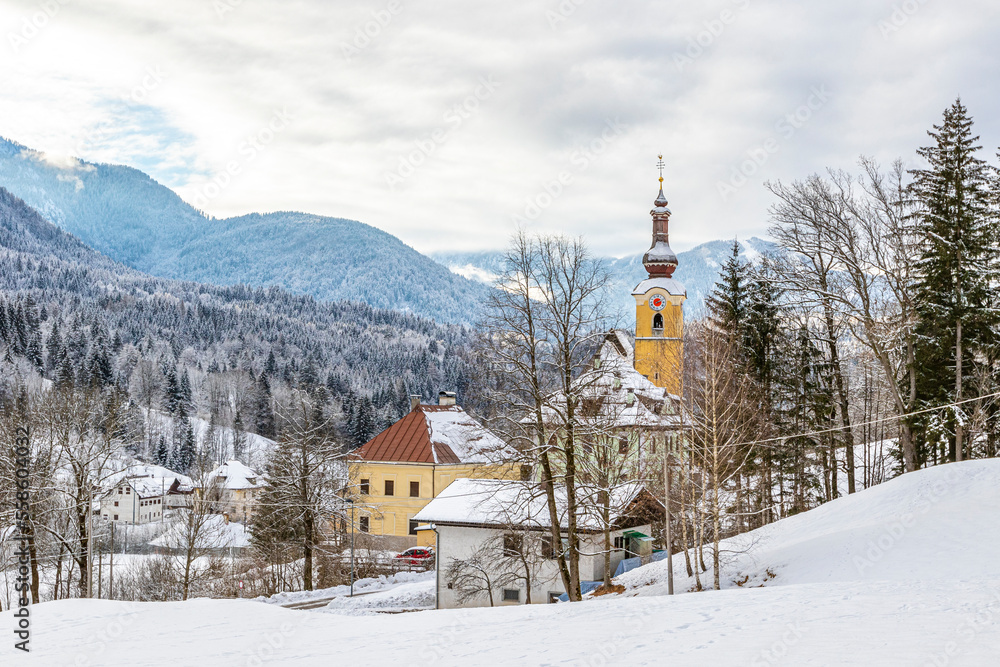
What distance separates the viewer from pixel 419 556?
4466cm

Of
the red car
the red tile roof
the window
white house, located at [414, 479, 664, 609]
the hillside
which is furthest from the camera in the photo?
the hillside

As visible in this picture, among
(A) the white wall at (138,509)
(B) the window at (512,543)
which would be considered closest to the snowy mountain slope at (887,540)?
(B) the window at (512,543)

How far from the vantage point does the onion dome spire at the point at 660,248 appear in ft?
210

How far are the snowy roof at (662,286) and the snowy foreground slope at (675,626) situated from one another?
136 feet

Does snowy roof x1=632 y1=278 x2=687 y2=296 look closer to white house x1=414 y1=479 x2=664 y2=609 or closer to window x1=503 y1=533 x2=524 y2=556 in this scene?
white house x1=414 y1=479 x2=664 y2=609

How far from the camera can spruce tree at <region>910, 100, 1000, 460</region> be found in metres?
28.8

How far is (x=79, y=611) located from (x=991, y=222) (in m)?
32.0

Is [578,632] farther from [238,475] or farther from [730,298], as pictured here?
[238,475]

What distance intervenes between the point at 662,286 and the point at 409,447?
23441 mm

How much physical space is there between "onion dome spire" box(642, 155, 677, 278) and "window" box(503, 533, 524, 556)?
37.8 meters

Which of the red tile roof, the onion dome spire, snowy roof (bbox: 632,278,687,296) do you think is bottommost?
the red tile roof

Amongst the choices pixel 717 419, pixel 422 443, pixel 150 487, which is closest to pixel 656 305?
pixel 422 443

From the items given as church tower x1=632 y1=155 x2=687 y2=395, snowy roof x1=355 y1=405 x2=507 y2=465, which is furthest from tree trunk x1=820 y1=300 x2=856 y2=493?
church tower x1=632 y1=155 x2=687 y2=395

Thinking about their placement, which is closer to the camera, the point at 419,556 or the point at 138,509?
the point at 419,556
